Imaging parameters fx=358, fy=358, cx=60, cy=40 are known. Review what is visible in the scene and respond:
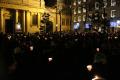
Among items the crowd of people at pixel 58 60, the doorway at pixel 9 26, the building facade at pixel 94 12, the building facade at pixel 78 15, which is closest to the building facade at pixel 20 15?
the doorway at pixel 9 26

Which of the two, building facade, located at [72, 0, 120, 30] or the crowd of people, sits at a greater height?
building facade, located at [72, 0, 120, 30]

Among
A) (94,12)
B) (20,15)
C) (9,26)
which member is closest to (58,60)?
(9,26)

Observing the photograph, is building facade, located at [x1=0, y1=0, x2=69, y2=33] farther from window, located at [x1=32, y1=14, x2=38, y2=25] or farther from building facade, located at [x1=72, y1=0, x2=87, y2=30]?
building facade, located at [x1=72, y1=0, x2=87, y2=30]

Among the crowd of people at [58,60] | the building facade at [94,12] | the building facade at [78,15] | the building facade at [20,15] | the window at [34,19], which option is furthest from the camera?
the building facade at [78,15]

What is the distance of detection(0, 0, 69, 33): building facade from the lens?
71938 mm

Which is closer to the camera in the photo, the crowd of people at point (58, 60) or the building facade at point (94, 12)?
the crowd of people at point (58, 60)

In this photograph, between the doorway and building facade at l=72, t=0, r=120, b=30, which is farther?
building facade at l=72, t=0, r=120, b=30

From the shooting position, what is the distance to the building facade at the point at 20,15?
71.9 m

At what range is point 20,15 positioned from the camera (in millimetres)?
78500

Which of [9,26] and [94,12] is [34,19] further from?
[94,12]

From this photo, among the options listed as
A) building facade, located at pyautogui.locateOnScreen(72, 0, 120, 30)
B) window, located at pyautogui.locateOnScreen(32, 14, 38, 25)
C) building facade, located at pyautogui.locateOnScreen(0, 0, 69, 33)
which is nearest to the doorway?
building facade, located at pyautogui.locateOnScreen(0, 0, 69, 33)

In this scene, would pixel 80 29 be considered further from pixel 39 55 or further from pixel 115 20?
pixel 39 55

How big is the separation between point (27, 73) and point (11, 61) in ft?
24.7

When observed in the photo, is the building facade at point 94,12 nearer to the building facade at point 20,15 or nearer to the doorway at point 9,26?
the building facade at point 20,15
